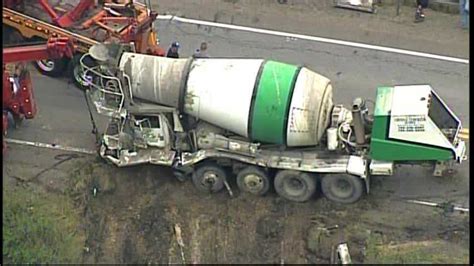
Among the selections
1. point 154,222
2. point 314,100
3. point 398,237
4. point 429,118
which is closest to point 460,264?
point 398,237

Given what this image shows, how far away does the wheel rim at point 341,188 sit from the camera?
19125 mm

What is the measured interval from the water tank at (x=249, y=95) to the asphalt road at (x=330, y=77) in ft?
7.73

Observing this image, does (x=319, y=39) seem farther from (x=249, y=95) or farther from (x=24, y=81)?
(x=24, y=81)

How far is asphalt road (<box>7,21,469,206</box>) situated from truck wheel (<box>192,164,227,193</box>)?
276cm

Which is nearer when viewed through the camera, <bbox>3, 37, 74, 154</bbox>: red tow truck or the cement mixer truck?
the cement mixer truck

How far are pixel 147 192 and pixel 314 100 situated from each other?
11.9 ft

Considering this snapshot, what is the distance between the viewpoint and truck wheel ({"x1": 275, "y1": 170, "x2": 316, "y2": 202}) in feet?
63.0

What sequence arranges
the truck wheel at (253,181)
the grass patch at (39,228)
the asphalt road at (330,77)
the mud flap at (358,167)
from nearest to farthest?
the grass patch at (39,228), the mud flap at (358,167), the truck wheel at (253,181), the asphalt road at (330,77)

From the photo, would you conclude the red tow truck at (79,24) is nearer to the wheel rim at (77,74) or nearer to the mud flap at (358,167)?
the wheel rim at (77,74)

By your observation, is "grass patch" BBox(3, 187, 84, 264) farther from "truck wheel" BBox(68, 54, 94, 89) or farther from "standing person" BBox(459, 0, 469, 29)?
"standing person" BBox(459, 0, 469, 29)

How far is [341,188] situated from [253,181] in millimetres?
1594

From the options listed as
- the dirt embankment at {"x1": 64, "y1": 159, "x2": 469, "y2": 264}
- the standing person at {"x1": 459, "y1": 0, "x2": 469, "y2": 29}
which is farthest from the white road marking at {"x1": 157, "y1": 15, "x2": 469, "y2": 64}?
the dirt embankment at {"x1": 64, "y1": 159, "x2": 469, "y2": 264}

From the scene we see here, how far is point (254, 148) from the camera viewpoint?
754 inches

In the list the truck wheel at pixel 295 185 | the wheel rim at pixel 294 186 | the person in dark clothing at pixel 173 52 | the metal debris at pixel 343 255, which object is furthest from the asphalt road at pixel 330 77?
the metal debris at pixel 343 255
